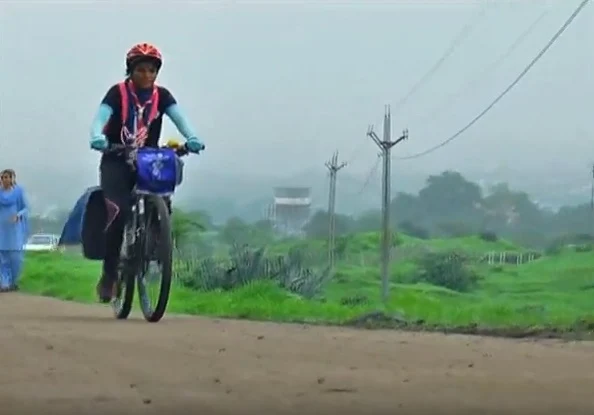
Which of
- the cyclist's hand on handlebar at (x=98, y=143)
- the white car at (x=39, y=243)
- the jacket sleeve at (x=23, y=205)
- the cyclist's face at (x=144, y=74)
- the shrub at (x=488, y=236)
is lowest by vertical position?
the white car at (x=39, y=243)

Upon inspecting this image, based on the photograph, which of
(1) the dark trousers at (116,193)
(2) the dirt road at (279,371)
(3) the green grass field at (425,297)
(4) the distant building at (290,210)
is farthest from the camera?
(4) the distant building at (290,210)

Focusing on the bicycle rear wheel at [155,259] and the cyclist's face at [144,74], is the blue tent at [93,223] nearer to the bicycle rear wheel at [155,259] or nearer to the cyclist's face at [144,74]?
the bicycle rear wheel at [155,259]

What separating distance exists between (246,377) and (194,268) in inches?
347

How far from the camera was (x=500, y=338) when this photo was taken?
770 cm

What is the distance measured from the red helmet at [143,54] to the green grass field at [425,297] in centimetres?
189

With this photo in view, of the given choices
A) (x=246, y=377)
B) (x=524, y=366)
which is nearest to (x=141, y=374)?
(x=246, y=377)

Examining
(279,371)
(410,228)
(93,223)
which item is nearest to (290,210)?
(410,228)

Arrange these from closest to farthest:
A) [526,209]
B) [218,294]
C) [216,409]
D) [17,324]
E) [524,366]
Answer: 1. [216,409]
2. [524,366]
3. [17,324]
4. [218,294]
5. [526,209]

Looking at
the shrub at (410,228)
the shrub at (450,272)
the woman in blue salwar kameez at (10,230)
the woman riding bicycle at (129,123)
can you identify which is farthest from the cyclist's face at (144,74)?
the shrub at (410,228)

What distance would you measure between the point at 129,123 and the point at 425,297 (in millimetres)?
6174

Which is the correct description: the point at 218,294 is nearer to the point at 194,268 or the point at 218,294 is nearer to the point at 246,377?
the point at 194,268

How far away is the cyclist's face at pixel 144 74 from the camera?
8.73m

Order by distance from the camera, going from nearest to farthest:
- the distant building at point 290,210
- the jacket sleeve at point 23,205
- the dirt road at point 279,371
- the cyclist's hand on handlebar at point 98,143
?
1. the dirt road at point 279,371
2. the cyclist's hand on handlebar at point 98,143
3. the distant building at point 290,210
4. the jacket sleeve at point 23,205

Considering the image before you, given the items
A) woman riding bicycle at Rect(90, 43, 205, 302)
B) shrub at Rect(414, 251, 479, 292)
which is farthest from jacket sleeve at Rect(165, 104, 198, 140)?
shrub at Rect(414, 251, 479, 292)
